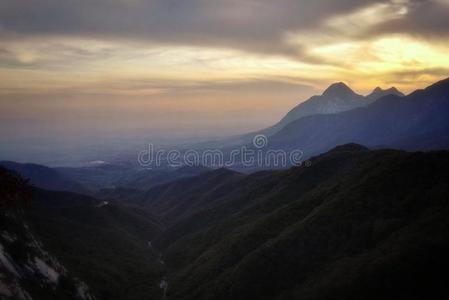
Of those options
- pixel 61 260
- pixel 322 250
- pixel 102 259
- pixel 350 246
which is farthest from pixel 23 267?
pixel 350 246

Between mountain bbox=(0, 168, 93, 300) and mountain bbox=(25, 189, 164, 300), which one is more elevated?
mountain bbox=(0, 168, 93, 300)

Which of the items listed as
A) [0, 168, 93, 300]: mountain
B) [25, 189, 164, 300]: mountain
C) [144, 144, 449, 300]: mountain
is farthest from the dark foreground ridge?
[0, 168, 93, 300]: mountain

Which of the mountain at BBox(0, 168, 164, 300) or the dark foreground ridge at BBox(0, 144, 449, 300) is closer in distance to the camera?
the mountain at BBox(0, 168, 164, 300)

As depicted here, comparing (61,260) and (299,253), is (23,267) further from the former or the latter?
(299,253)

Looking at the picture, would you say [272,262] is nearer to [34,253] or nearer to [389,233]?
[389,233]

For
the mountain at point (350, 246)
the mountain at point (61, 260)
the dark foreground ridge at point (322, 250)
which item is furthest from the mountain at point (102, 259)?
the mountain at point (350, 246)

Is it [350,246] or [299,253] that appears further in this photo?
[299,253]

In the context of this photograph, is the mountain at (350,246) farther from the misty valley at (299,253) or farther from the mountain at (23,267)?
the mountain at (23,267)

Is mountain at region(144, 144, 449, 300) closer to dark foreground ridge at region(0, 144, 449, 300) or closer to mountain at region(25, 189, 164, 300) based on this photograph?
dark foreground ridge at region(0, 144, 449, 300)
